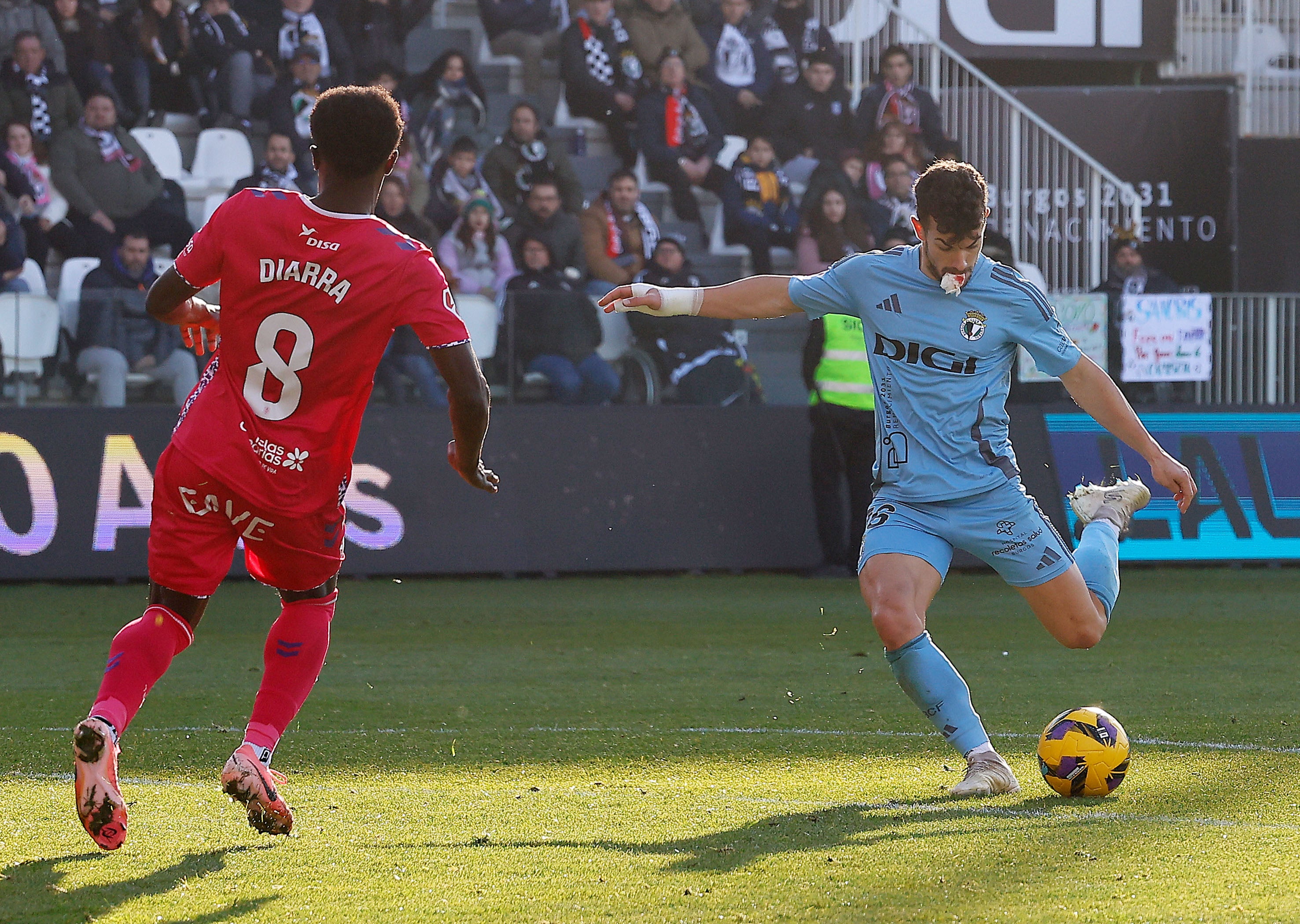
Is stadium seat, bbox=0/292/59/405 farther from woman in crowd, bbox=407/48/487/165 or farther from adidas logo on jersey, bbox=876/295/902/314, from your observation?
adidas logo on jersey, bbox=876/295/902/314

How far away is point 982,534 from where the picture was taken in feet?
16.7

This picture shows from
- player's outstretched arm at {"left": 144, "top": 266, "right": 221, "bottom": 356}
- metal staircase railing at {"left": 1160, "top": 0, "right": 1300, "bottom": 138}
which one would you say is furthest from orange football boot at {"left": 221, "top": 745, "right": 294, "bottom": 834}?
metal staircase railing at {"left": 1160, "top": 0, "right": 1300, "bottom": 138}

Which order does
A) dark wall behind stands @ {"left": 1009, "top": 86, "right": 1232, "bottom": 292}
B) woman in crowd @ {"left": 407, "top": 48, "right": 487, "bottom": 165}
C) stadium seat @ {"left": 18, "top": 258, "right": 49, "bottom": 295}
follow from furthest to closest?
dark wall behind stands @ {"left": 1009, "top": 86, "right": 1232, "bottom": 292}, woman in crowd @ {"left": 407, "top": 48, "right": 487, "bottom": 165}, stadium seat @ {"left": 18, "top": 258, "right": 49, "bottom": 295}

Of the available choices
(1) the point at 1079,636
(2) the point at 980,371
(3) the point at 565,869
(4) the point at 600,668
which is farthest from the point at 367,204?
(4) the point at 600,668

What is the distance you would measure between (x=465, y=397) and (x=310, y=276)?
1.58 feet

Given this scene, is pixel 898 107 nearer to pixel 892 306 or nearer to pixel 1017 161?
pixel 1017 161

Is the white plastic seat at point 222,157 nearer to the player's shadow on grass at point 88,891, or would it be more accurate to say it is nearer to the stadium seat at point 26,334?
the stadium seat at point 26,334

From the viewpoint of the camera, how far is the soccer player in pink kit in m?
4.02

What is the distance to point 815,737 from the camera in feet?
20.0

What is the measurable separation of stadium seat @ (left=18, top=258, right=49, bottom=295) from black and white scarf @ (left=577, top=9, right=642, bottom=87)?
6.05 meters

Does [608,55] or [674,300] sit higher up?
[608,55]

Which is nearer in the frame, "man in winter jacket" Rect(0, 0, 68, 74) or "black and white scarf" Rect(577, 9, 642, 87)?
"man in winter jacket" Rect(0, 0, 68, 74)

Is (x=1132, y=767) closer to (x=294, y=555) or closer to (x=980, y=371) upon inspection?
(x=980, y=371)

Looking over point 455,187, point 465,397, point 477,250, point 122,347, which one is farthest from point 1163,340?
point 465,397
